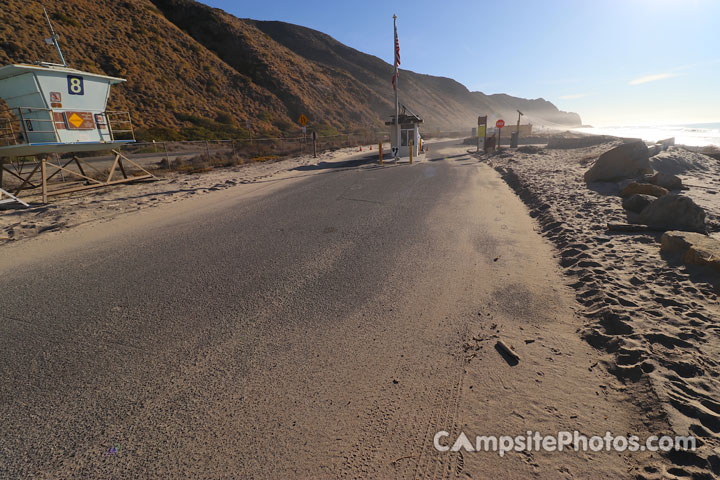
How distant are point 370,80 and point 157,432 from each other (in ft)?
367

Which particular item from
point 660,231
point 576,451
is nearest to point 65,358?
point 576,451

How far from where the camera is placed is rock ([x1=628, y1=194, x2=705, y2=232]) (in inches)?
227

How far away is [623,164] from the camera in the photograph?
10.7 meters

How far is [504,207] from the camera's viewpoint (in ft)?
30.0

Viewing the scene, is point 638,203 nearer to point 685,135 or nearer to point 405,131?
point 405,131

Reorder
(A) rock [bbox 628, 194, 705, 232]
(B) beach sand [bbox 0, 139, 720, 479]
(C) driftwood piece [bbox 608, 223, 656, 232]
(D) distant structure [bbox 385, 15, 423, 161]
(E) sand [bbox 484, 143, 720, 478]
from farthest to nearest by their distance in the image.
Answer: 1. (D) distant structure [bbox 385, 15, 423, 161]
2. (C) driftwood piece [bbox 608, 223, 656, 232]
3. (A) rock [bbox 628, 194, 705, 232]
4. (E) sand [bbox 484, 143, 720, 478]
5. (B) beach sand [bbox 0, 139, 720, 479]

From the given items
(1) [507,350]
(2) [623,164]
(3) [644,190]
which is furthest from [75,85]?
(2) [623,164]

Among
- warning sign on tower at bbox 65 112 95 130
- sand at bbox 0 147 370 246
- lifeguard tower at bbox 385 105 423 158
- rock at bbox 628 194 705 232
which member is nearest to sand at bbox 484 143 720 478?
rock at bbox 628 194 705 232

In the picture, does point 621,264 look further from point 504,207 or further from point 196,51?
point 196,51

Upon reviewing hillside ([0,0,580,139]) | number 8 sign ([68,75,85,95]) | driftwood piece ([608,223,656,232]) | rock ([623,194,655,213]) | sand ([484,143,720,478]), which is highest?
hillside ([0,0,580,139])

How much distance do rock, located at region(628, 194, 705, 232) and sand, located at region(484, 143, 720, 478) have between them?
0.60 m

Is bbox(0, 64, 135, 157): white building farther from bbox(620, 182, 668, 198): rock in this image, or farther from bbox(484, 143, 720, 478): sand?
bbox(620, 182, 668, 198): rock

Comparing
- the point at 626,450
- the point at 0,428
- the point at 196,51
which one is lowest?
the point at 626,450

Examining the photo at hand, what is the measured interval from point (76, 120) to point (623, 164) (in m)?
19.9
